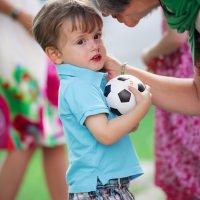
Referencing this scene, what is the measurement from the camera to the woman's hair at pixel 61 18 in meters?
2.27

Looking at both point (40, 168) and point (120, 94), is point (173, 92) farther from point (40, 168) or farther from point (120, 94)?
point (40, 168)

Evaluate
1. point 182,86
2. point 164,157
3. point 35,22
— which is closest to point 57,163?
point 164,157

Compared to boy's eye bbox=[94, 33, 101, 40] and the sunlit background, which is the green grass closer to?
the sunlit background

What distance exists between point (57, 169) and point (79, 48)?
150cm

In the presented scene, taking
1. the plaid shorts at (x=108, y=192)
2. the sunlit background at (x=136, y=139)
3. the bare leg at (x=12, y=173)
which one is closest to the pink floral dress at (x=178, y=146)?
the sunlit background at (x=136, y=139)

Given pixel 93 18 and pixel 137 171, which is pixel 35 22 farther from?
pixel 137 171

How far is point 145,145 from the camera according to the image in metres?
5.29

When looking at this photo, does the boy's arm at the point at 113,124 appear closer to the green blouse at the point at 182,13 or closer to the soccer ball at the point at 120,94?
the soccer ball at the point at 120,94

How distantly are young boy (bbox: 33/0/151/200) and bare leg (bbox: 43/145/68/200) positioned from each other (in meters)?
1.29

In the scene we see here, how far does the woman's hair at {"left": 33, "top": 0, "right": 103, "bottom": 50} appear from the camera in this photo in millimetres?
2270

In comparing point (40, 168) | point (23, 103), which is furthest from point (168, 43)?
point (40, 168)

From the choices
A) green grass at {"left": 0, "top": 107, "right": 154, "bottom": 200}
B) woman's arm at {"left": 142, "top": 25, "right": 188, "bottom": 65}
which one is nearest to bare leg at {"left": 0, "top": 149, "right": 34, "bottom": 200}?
green grass at {"left": 0, "top": 107, "right": 154, "bottom": 200}

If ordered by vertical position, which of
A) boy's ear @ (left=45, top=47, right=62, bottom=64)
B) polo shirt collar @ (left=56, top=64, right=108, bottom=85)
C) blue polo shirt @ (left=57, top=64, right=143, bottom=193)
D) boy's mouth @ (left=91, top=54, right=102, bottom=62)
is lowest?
blue polo shirt @ (left=57, top=64, right=143, bottom=193)

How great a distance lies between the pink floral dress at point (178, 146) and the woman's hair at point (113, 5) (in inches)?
41.8
